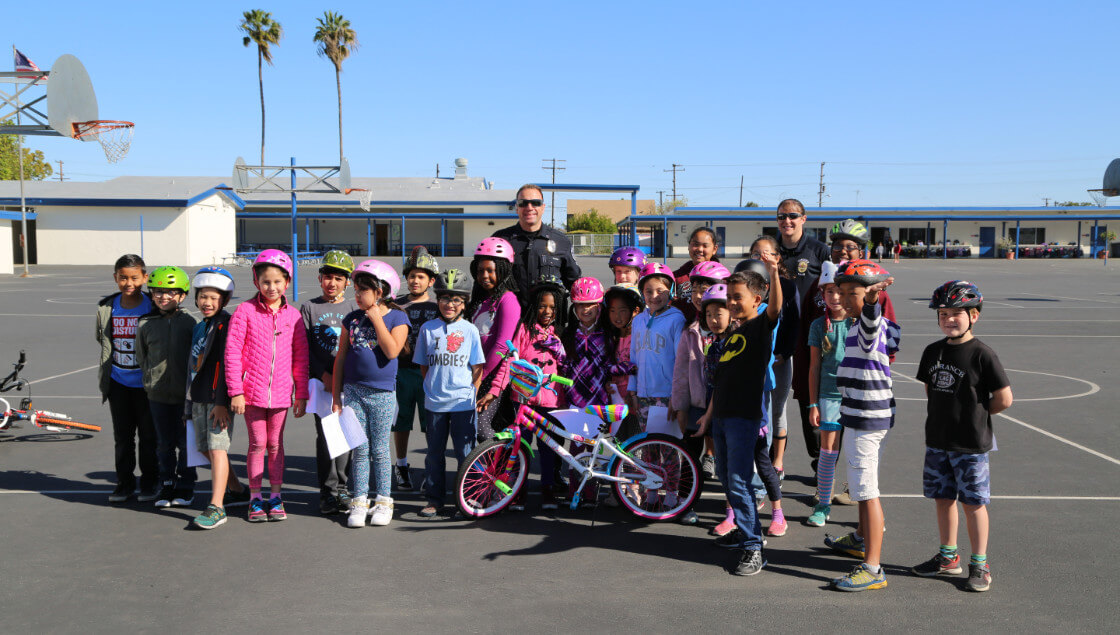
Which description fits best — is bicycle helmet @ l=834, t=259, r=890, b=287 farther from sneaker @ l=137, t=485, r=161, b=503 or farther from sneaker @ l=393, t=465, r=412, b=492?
sneaker @ l=137, t=485, r=161, b=503

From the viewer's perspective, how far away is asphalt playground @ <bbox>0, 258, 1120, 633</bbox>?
12.7ft

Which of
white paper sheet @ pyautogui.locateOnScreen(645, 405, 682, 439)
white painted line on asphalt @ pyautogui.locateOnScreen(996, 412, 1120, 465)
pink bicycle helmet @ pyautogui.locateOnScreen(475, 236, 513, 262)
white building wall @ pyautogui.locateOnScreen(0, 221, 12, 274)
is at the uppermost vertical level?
white building wall @ pyautogui.locateOnScreen(0, 221, 12, 274)

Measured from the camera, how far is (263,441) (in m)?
5.32

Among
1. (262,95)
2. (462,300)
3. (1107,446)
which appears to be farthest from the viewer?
(262,95)

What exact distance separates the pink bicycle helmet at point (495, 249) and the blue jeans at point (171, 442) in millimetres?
2434

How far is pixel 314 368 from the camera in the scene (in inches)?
219

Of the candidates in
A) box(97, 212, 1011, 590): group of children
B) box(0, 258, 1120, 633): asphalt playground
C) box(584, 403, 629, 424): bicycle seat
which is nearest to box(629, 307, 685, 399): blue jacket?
box(97, 212, 1011, 590): group of children

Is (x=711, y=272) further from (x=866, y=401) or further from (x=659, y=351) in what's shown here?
(x=866, y=401)

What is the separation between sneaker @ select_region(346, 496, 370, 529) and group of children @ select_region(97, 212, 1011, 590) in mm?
14

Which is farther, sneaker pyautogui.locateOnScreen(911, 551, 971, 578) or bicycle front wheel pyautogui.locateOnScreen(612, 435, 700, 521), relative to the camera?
bicycle front wheel pyautogui.locateOnScreen(612, 435, 700, 521)

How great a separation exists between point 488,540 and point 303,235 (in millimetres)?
63559

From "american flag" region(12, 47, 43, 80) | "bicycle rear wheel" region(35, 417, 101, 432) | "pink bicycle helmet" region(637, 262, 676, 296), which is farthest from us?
"american flag" region(12, 47, 43, 80)

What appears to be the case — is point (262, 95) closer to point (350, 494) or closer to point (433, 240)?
point (433, 240)

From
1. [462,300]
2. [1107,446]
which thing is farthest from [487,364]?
[1107,446]
